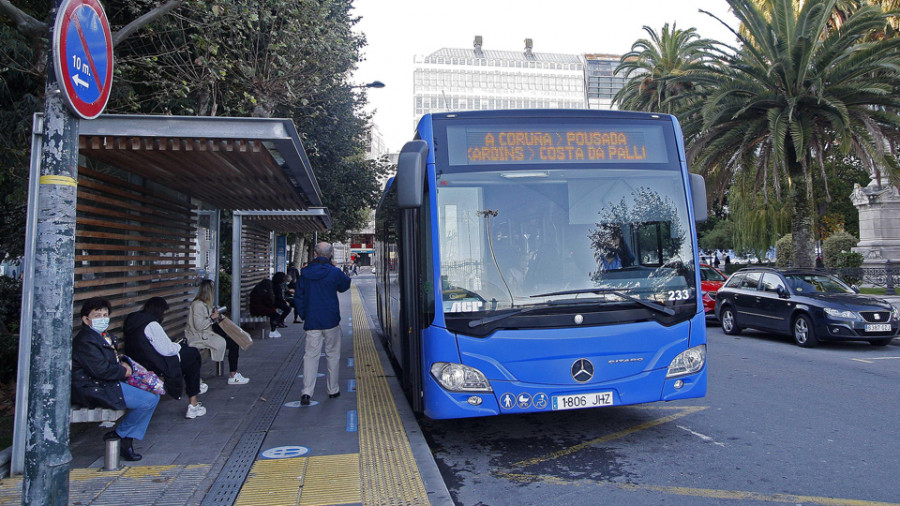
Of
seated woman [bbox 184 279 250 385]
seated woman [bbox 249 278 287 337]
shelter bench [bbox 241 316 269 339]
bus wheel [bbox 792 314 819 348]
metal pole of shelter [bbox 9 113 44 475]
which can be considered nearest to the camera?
metal pole of shelter [bbox 9 113 44 475]

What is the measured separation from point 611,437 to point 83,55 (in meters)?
5.06

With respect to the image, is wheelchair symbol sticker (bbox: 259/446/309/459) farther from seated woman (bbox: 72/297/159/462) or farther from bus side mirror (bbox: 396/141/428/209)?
bus side mirror (bbox: 396/141/428/209)

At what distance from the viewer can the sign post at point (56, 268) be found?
3.38 m

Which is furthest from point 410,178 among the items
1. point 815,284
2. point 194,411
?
point 815,284

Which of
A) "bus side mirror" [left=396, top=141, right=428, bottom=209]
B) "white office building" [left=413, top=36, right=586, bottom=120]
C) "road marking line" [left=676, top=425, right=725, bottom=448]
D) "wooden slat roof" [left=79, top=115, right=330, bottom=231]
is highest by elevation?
"white office building" [left=413, top=36, right=586, bottom=120]

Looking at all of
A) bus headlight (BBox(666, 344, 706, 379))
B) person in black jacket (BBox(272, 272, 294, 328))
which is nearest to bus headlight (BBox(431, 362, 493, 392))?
bus headlight (BBox(666, 344, 706, 379))

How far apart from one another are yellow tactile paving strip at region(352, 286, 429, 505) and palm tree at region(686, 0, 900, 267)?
11.0 meters

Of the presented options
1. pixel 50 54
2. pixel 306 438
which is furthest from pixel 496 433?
pixel 50 54

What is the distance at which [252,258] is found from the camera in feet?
54.1

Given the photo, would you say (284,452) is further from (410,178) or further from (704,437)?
(704,437)

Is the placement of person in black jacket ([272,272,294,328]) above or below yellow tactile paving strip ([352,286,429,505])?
above

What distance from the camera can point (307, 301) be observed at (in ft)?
24.2

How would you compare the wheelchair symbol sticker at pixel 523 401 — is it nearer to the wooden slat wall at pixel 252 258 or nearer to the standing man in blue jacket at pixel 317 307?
the standing man in blue jacket at pixel 317 307

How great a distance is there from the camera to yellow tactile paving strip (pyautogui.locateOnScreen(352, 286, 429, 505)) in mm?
4344
